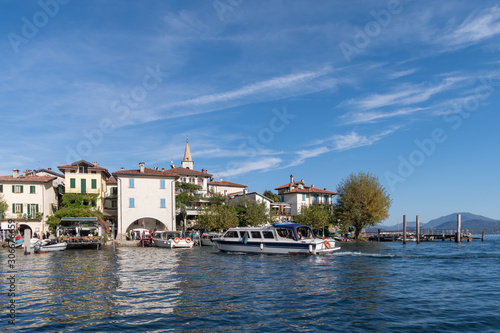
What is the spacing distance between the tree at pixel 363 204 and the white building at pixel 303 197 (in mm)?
11704

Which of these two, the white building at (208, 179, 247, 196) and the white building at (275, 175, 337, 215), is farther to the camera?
the white building at (208, 179, 247, 196)

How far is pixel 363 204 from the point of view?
7294 cm

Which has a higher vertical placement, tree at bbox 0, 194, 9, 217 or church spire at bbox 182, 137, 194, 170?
church spire at bbox 182, 137, 194, 170

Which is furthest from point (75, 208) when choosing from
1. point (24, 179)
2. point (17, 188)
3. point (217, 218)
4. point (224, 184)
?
point (224, 184)

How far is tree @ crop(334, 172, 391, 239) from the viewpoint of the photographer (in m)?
72.6

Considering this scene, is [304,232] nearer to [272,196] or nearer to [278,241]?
[278,241]

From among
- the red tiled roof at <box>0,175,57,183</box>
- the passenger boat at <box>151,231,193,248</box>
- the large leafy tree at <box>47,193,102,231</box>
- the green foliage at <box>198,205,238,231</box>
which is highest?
the red tiled roof at <box>0,175,57,183</box>

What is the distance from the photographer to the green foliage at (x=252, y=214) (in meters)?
67.7

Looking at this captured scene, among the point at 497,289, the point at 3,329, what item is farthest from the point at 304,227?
the point at 3,329

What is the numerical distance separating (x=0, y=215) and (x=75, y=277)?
40.1 metres

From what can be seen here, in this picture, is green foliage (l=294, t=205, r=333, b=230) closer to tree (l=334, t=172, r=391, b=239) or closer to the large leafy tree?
tree (l=334, t=172, r=391, b=239)

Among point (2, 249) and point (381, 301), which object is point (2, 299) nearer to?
point (381, 301)

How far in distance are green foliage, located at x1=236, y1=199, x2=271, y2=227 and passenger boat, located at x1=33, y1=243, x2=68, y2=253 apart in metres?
29.7

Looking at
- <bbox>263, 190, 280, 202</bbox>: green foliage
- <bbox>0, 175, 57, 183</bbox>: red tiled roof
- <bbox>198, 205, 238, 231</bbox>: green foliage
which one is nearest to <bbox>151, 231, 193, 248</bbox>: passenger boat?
<bbox>198, 205, 238, 231</bbox>: green foliage
